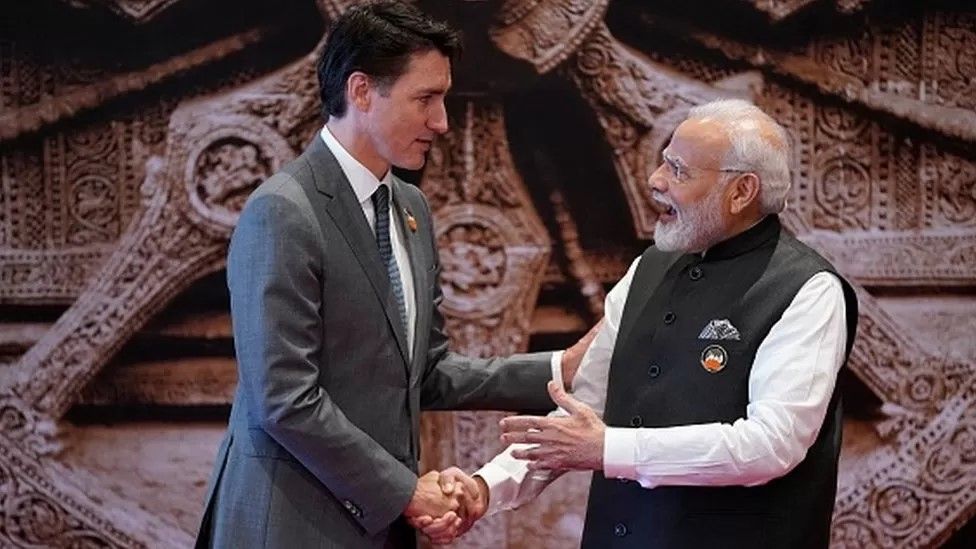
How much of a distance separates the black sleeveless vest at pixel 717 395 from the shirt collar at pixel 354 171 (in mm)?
549

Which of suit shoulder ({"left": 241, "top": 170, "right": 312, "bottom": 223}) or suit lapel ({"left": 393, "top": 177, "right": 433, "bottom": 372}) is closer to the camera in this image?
suit shoulder ({"left": 241, "top": 170, "right": 312, "bottom": 223})

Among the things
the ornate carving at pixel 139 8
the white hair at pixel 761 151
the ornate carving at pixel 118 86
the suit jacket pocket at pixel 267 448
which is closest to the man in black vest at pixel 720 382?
the white hair at pixel 761 151

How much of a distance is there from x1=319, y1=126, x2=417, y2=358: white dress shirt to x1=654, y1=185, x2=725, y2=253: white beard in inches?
18.2

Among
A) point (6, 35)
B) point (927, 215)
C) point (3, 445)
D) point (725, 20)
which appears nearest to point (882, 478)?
point (927, 215)

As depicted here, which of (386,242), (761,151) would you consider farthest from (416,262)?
(761,151)

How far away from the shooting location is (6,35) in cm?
333

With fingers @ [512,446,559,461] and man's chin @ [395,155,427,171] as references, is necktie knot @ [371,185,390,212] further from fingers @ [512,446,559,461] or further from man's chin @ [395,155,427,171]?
fingers @ [512,446,559,461]

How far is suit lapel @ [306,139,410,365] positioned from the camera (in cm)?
215

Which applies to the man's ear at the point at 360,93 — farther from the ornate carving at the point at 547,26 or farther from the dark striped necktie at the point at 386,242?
the ornate carving at the point at 547,26

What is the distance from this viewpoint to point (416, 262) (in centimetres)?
232

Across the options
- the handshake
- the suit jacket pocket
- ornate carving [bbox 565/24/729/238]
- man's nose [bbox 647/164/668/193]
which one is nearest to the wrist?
the handshake

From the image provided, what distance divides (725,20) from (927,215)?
75cm

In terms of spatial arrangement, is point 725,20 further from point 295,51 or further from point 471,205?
point 295,51

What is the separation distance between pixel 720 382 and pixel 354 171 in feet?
2.43
